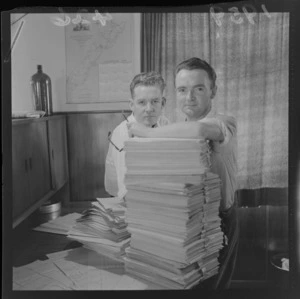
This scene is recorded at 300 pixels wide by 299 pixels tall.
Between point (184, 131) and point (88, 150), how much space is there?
1.20 feet

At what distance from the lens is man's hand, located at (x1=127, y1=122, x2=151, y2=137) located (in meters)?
1.39

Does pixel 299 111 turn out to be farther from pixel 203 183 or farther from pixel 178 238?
pixel 178 238

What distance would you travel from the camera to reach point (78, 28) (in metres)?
1.39

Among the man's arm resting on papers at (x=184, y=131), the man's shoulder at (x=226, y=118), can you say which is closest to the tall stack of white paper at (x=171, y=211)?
the man's arm resting on papers at (x=184, y=131)

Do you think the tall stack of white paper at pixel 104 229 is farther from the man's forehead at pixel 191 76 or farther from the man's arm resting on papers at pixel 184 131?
the man's forehead at pixel 191 76

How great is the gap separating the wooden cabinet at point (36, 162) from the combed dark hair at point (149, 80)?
310 millimetres

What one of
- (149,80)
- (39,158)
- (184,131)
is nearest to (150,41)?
(149,80)

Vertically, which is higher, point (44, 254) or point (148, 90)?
point (148, 90)

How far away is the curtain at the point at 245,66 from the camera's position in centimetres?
139

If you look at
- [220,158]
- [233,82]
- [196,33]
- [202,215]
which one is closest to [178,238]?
[202,215]

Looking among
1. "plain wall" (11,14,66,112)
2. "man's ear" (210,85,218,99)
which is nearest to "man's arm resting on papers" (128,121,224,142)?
"man's ear" (210,85,218,99)

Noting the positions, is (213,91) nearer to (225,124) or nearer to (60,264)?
(225,124)

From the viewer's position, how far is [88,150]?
1.42m

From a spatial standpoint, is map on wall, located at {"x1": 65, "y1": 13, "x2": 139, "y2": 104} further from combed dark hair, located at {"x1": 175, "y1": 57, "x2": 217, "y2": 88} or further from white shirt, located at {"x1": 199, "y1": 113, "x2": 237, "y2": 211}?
white shirt, located at {"x1": 199, "y1": 113, "x2": 237, "y2": 211}
